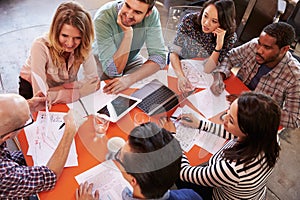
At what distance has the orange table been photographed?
4.47 ft

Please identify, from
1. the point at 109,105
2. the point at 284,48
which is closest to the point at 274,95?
the point at 284,48

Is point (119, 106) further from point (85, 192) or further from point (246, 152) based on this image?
point (246, 152)

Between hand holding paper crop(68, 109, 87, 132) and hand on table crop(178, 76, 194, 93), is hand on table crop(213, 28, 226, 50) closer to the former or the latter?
hand on table crop(178, 76, 194, 93)

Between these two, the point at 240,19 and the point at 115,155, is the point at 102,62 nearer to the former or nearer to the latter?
the point at 115,155

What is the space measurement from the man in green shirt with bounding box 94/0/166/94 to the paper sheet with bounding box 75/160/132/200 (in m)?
0.50

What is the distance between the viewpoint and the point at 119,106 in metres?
1.70

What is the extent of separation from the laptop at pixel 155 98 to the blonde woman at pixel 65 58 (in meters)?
0.27

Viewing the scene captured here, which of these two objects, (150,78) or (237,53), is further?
(237,53)

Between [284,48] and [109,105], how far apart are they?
1140 mm

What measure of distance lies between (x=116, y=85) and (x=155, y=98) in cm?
24

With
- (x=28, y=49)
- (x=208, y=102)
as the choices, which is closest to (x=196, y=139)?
(x=208, y=102)

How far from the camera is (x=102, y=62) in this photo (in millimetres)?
2016

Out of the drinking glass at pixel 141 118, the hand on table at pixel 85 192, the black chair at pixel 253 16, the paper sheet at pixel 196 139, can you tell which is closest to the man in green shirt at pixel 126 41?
the drinking glass at pixel 141 118

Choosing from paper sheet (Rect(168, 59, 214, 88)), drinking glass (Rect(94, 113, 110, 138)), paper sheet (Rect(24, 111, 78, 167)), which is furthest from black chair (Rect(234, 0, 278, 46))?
paper sheet (Rect(24, 111, 78, 167))
